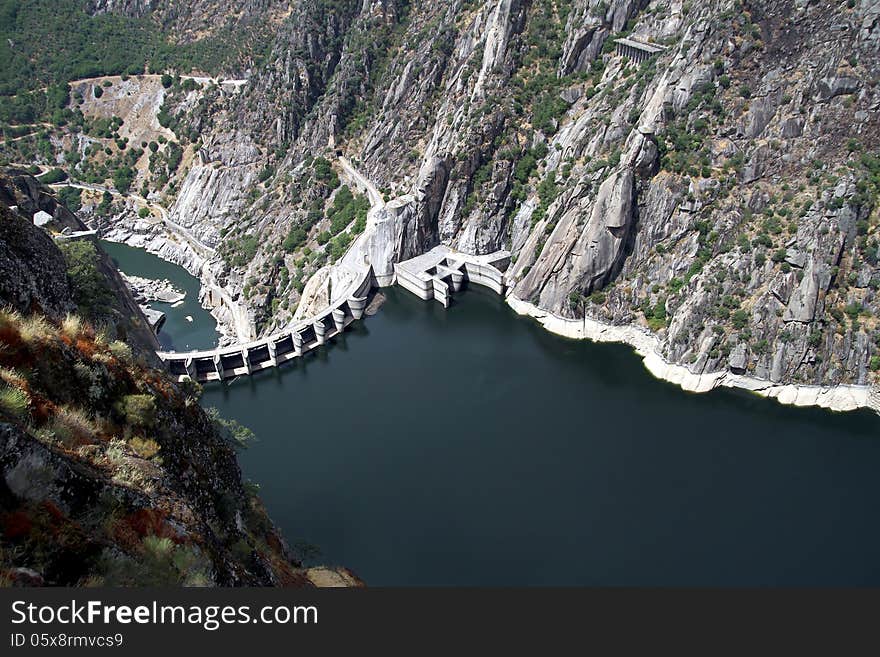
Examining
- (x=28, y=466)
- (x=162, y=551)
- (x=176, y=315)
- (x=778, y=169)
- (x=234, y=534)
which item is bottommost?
(x=176, y=315)

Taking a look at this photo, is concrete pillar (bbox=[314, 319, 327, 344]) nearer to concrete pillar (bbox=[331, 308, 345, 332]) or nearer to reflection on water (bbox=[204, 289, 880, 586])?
concrete pillar (bbox=[331, 308, 345, 332])

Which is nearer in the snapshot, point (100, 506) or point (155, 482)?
point (100, 506)

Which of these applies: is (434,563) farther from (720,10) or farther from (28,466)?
(720,10)

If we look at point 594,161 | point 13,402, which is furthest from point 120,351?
point 594,161

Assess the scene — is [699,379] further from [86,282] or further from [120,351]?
[120,351]

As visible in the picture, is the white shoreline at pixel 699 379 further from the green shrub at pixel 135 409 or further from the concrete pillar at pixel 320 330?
the green shrub at pixel 135 409

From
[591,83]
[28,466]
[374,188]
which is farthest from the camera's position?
[374,188]

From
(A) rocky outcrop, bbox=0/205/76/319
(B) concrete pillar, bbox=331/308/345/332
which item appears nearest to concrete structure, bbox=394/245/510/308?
(B) concrete pillar, bbox=331/308/345/332

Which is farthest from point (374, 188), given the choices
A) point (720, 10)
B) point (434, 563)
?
point (434, 563)
